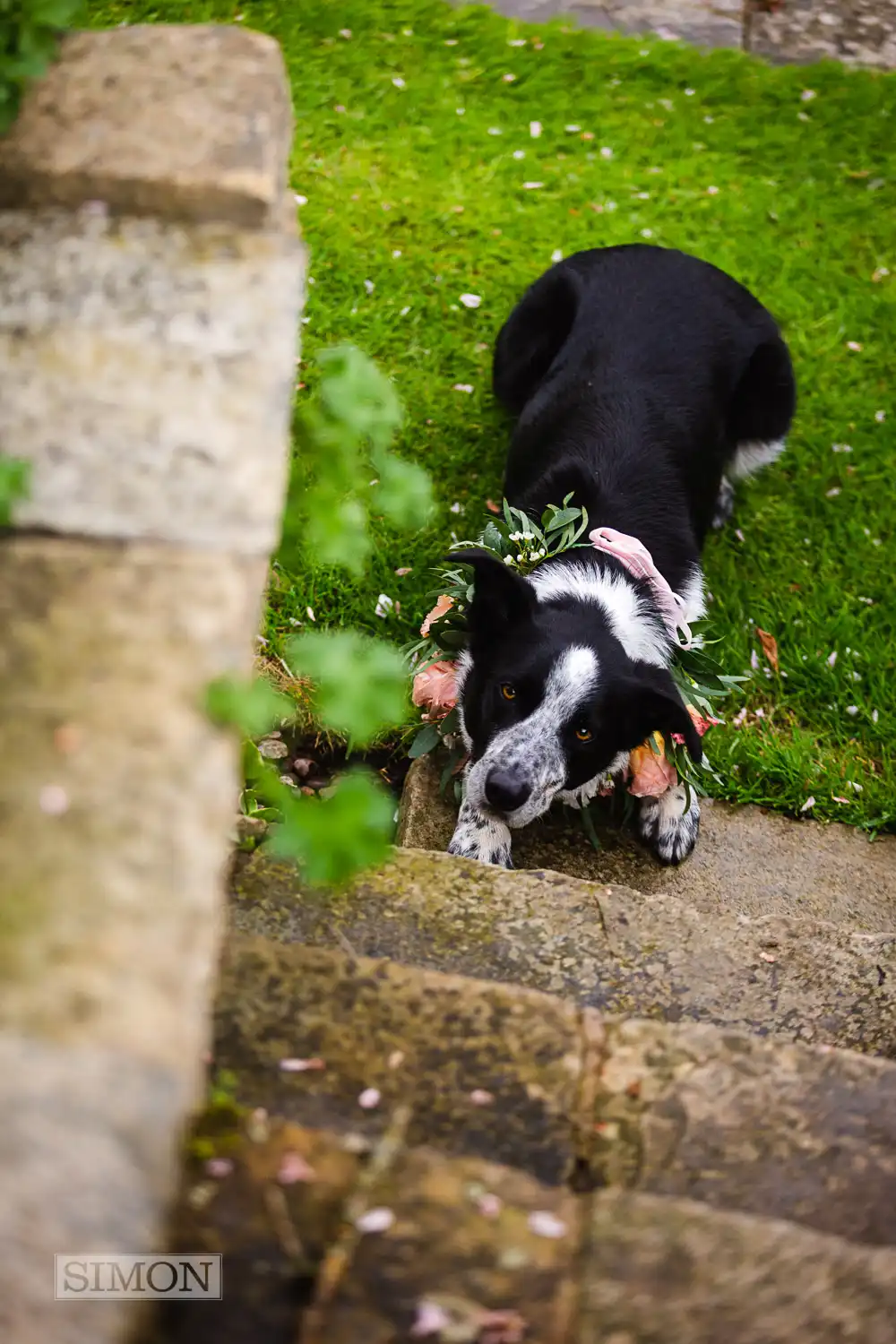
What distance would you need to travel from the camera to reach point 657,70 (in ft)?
18.5

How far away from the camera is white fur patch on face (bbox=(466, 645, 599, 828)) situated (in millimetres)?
2742

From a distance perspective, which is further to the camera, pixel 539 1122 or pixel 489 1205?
pixel 539 1122

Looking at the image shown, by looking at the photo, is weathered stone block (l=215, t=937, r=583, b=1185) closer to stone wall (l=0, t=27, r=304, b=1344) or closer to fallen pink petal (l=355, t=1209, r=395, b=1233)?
fallen pink petal (l=355, t=1209, r=395, b=1233)

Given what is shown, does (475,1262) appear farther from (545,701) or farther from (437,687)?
(437,687)

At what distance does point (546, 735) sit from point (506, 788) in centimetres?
17

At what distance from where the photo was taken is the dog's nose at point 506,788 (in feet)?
8.90

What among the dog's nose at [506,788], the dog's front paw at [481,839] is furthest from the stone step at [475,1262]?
the dog's front paw at [481,839]

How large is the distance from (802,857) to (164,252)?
2.53 m

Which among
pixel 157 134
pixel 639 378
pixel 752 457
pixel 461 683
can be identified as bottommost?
pixel 461 683

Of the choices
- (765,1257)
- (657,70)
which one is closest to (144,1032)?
(765,1257)

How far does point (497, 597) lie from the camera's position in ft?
9.15

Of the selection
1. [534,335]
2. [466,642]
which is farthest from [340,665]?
[534,335]

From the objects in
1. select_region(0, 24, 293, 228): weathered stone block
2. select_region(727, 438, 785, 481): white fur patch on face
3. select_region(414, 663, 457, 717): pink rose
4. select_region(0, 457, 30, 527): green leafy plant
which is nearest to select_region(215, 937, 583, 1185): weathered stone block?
select_region(0, 457, 30, 527): green leafy plant

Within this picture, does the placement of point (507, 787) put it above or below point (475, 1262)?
below
